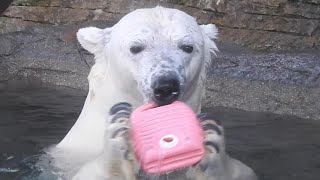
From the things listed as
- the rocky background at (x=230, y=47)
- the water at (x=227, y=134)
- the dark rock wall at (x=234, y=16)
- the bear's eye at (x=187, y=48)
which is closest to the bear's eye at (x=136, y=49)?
the bear's eye at (x=187, y=48)

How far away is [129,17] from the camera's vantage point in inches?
135

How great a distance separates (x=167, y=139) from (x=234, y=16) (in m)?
5.68

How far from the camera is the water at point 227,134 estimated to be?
4.27 metres

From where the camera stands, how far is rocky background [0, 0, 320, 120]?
676cm

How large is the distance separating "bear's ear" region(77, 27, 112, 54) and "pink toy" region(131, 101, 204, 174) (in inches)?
36.6

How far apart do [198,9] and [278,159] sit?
12.8ft

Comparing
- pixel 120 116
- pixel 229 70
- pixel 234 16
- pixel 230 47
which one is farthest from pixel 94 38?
pixel 234 16

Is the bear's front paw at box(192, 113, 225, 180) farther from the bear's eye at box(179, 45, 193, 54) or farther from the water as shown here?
the water

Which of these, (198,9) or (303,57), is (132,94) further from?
(198,9)

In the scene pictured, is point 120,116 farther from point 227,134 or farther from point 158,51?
point 227,134

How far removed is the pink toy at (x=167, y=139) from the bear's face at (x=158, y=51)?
0.91ft

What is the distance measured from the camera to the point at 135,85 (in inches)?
129

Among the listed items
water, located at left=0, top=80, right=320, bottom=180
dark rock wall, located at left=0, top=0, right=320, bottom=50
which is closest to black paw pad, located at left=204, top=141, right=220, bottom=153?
water, located at left=0, top=80, right=320, bottom=180

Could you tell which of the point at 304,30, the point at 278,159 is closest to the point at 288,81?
the point at 304,30
